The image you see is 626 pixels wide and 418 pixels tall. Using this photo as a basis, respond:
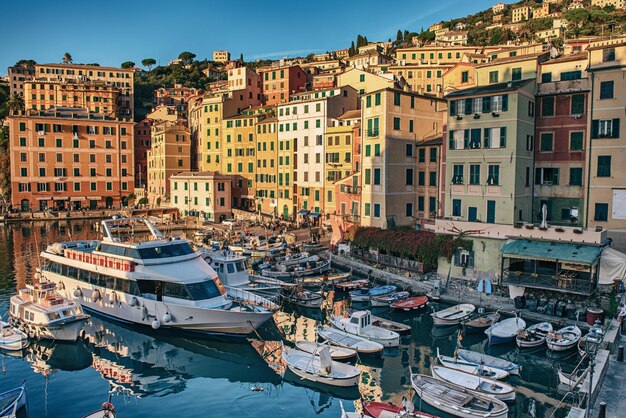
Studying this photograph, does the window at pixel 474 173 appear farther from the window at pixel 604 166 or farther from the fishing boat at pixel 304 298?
the fishing boat at pixel 304 298

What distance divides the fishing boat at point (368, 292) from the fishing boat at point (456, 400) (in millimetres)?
14112

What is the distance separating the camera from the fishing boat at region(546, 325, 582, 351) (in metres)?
27.6

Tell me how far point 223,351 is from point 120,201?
74.3m

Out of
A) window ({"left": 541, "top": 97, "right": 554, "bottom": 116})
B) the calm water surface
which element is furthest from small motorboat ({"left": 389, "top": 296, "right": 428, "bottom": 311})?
window ({"left": 541, "top": 97, "right": 554, "bottom": 116})

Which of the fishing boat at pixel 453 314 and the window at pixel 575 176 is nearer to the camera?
the fishing boat at pixel 453 314

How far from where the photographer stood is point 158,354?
29.3 meters

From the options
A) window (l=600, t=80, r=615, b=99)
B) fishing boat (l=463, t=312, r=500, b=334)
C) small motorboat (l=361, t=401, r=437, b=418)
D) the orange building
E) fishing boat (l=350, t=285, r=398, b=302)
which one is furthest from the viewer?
Answer: the orange building

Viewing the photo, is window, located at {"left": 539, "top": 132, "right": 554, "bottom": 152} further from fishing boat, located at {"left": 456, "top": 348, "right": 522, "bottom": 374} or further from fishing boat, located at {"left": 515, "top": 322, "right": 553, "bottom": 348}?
fishing boat, located at {"left": 456, "top": 348, "right": 522, "bottom": 374}

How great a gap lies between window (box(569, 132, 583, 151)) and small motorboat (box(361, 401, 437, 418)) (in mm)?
27709

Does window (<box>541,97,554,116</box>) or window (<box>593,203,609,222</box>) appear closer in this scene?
window (<box>593,203,609,222</box>)

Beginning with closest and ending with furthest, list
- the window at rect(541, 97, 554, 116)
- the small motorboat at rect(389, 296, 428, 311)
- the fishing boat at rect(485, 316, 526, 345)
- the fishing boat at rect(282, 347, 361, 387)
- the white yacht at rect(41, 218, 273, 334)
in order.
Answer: the fishing boat at rect(282, 347, 361, 387) < the fishing boat at rect(485, 316, 526, 345) < the white yacht at rect(41, 218, 273, 334) < the small motorboat at rect(389, 296, 428, 311) < the window at rect(541, 97, 554, 116)

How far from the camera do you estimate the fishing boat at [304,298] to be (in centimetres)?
3766

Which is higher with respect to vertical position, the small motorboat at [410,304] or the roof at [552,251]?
the roof at [552,251]

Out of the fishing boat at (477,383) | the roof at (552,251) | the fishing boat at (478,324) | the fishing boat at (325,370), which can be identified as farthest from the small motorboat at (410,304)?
the fishing boat at (325,370)
